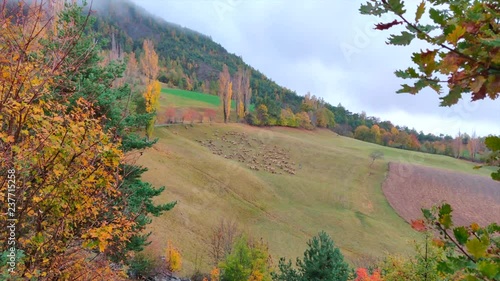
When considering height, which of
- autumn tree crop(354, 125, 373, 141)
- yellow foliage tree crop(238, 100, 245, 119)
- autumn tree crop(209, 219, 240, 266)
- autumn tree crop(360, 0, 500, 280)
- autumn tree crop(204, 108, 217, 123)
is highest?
autumn tree crop(360, 0, 500, 280)

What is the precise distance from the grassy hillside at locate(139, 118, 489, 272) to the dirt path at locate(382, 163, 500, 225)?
7.20 feet

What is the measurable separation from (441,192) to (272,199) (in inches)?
1136

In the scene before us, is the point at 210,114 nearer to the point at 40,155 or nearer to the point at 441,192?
the point at 441,192

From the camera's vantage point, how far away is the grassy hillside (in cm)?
3353

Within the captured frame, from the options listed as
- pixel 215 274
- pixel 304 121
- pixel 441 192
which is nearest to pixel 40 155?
pixel 215 274

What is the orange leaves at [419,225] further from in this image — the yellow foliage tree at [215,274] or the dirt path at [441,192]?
the dirt path at [441,192]

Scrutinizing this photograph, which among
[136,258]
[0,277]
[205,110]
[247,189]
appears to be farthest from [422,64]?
[205,110]

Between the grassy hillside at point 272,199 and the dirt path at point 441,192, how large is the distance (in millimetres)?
2196

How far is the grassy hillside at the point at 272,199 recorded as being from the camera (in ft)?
110

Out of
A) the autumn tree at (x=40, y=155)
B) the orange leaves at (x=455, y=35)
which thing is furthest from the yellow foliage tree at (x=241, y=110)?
the orange leaves at (x=455, y=35)

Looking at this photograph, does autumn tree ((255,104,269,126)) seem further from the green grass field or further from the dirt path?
the dirt path

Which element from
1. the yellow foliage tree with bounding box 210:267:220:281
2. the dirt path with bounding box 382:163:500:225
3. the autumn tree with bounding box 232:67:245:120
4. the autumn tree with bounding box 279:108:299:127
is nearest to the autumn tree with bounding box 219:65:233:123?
the autumn tree with bounding box 232:67:245:120

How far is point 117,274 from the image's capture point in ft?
18.4

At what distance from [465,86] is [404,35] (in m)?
0.35
